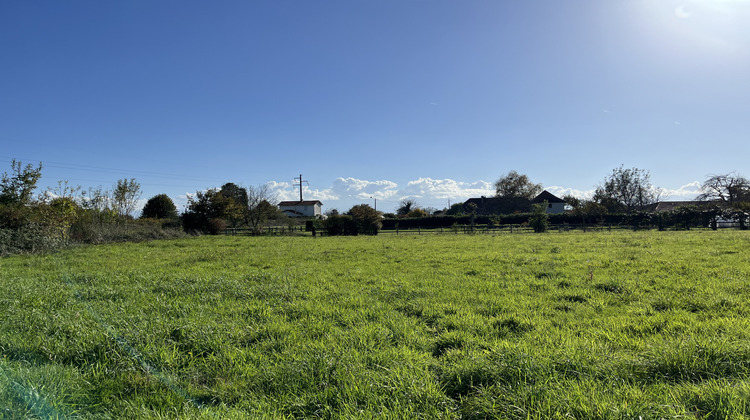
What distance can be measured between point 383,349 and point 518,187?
75.2 meters

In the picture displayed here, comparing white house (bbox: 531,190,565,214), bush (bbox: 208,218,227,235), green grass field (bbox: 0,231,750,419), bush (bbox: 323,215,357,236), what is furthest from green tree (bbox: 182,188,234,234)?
white house (bbox: 531,190,565,214)

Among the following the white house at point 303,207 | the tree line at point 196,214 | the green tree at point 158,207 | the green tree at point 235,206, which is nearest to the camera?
the tree line at point 196,214

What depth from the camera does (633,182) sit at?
189ft

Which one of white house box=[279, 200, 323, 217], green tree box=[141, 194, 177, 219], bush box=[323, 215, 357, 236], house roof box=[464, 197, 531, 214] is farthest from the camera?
white house box=[279, 200, 323, 217]

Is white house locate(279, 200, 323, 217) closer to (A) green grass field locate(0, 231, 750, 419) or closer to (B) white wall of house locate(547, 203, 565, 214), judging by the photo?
(B) white wall of house locate(547, 203, 565, 214)

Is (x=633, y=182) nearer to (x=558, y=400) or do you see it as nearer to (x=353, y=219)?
(x=353, y=219)

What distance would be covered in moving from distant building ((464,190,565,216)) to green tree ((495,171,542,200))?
174cm

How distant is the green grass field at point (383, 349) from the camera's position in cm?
250

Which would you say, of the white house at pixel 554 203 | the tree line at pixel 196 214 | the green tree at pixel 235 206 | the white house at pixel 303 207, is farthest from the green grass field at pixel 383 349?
the white house at pixel 303 207

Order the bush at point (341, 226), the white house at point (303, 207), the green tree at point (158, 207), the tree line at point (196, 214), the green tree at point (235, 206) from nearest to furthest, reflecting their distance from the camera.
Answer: the tree line at point (196, 214) < the bush at point (341, 226) < the green tree at point (235, 206) < the green tree at point (158, 207) < the white house at point (303, 207)

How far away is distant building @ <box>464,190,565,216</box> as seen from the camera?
67812mm

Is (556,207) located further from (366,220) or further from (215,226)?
(215,226)

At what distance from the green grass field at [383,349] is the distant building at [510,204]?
6262 centimetres

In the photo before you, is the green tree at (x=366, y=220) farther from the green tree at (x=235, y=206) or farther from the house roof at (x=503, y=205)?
the house roof at (x=503, y=205)
